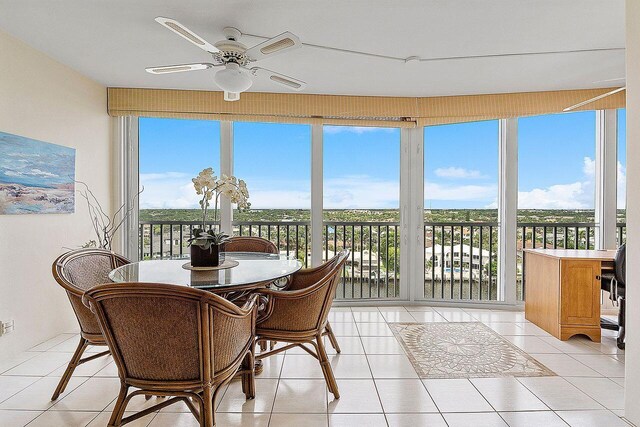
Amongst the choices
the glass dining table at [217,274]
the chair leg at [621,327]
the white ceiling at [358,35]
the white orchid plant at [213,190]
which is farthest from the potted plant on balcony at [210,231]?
the chair leg at [621,327]

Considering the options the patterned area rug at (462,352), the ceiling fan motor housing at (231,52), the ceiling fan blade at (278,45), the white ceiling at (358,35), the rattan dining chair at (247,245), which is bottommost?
the patterned area rug at (462,352)

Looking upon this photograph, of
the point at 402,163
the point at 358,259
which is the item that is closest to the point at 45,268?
the point at 358,259

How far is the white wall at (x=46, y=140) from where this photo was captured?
268 centimetres

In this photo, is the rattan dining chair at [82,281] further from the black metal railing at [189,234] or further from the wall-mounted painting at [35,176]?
the black metal railing at [189,234]

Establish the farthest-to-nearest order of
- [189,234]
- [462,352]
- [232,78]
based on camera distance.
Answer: [189,234]
[462,352]
[232,78]

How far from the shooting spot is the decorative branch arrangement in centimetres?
351

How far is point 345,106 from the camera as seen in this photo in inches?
156

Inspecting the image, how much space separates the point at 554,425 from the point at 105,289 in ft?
7.38

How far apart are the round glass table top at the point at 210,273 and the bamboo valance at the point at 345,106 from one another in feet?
6.10

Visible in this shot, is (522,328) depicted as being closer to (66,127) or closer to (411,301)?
(411,301)

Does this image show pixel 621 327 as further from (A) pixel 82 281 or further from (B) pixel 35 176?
A: (B) pixel 35 176

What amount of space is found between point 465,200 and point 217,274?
309cm

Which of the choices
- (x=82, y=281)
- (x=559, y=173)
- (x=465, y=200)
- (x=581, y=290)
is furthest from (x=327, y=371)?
(x=559, y=173)

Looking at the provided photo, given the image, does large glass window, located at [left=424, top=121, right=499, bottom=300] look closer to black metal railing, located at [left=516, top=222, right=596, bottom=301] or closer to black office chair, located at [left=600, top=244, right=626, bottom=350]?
black metal railing, located at [left=516, top=222, right=596, bottom=301]
